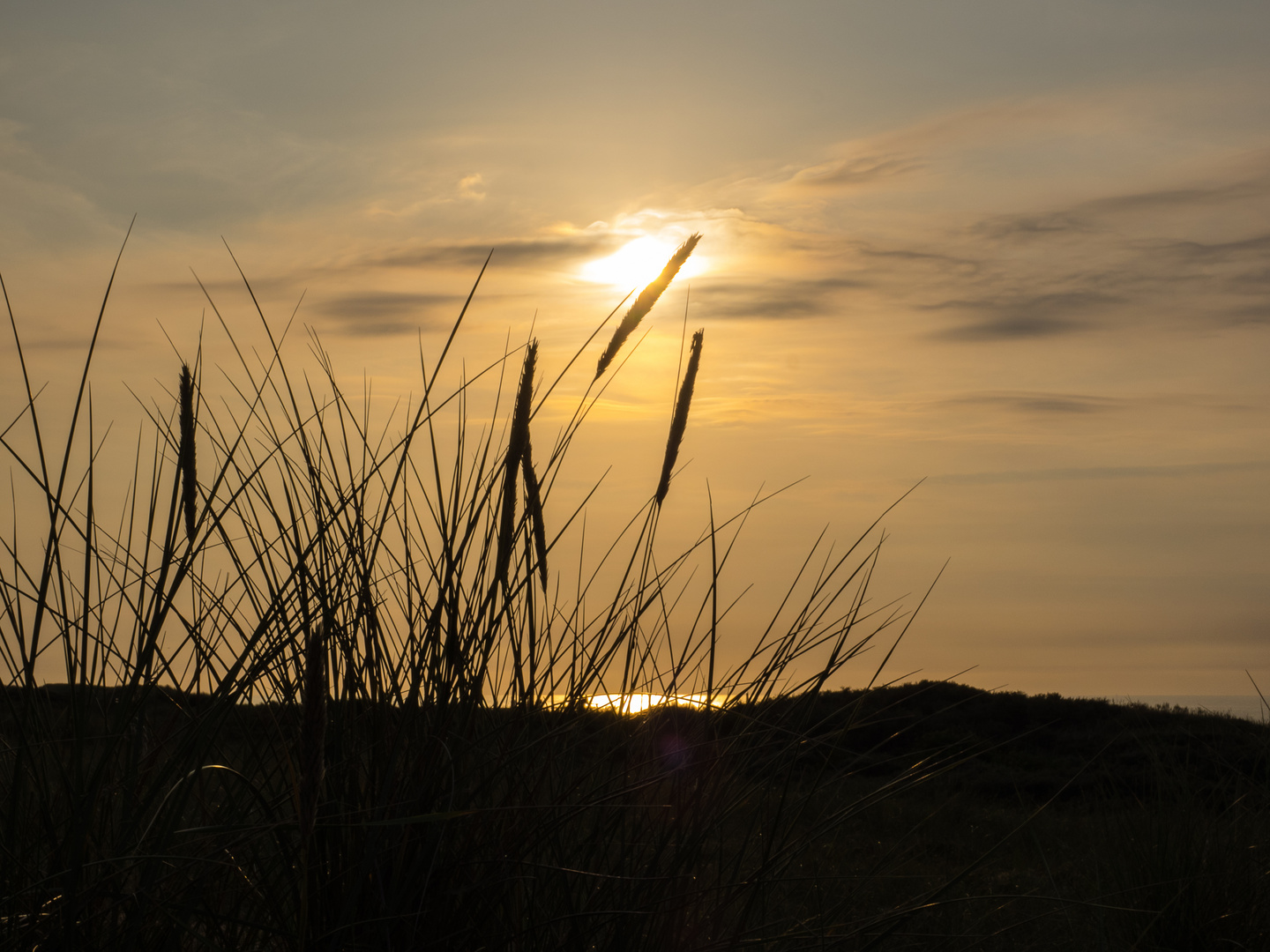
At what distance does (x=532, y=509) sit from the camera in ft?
5.74

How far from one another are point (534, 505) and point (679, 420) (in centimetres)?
37

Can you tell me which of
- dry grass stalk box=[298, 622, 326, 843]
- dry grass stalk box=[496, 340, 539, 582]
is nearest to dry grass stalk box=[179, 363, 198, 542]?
dry grass stalk box=[496, 340, 539, 582]

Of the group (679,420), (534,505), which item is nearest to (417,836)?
(534,505)

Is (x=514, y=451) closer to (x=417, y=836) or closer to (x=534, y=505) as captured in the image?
(x=534, y=505)

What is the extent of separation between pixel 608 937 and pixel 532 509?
736 millimetres

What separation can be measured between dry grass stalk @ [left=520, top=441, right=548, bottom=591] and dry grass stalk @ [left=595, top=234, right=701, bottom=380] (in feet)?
0.66

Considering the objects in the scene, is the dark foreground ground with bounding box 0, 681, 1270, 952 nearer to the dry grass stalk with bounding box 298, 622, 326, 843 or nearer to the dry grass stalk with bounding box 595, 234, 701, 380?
the dry grass stalk with bounding box 298, 622, 326, 843

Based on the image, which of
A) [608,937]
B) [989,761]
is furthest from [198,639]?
[989,761]

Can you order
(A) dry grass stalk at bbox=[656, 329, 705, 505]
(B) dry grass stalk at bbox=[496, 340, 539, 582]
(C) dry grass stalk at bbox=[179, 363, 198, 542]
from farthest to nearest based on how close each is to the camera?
(A) dry grass stalk at bbox=[656, 329, 705, 505] < (C) dry grass stalk at bbox=[179, 363, 198, 542] < (B) dry grass stalk at bbox=[496, 340, 539, 582]

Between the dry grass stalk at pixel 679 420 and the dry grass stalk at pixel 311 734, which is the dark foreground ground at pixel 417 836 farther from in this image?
the dry grass stalk at pixel 679 420

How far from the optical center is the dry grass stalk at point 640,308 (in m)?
1.67

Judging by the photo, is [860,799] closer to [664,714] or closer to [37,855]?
[664,714]

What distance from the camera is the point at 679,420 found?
6.38 ft

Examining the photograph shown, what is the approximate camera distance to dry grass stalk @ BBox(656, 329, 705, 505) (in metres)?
1.94
